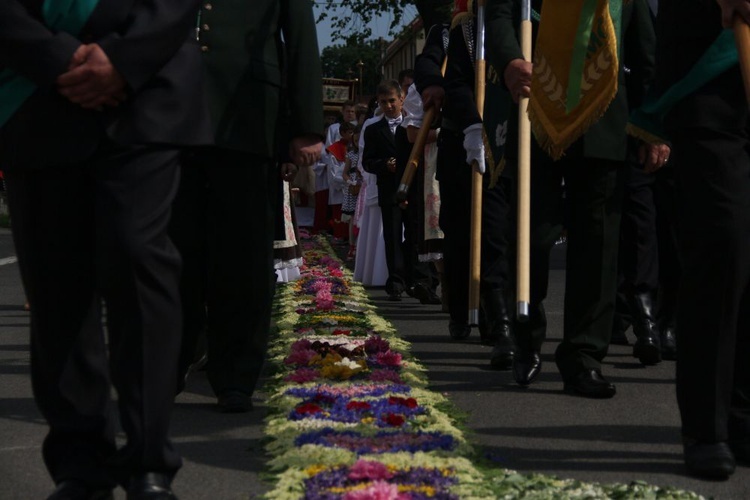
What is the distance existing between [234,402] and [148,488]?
2.19 m

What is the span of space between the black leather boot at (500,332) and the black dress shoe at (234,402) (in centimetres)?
148

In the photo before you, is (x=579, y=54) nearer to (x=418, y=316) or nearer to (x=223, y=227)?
(x=223, y=227)

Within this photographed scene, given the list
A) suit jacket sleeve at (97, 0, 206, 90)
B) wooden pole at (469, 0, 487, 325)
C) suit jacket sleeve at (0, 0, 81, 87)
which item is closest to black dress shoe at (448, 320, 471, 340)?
wooden pole at (469, 0, 487, 325)

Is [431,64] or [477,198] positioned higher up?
[431,64]

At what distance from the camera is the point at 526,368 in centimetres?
691

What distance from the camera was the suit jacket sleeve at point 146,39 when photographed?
404 cm

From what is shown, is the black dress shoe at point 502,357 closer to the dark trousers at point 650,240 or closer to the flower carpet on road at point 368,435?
the flower carpet on road at point 368,435

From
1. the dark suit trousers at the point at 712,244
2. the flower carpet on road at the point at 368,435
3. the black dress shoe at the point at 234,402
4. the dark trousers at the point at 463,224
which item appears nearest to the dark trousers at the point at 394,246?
the dark trousers at the point at 463,224

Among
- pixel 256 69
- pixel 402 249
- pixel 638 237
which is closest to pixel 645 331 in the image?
pixel 638 237

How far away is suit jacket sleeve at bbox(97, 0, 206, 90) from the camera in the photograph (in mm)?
4035

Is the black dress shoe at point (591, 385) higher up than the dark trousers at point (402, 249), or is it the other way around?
the dark trousers at point (402, 249)

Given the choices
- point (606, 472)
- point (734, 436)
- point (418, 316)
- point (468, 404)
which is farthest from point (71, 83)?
point (418, 316)

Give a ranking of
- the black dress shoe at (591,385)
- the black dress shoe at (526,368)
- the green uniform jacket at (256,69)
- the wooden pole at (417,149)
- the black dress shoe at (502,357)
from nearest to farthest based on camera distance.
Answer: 1. the green uniform jacket at (256,69)
2. the black dress shoe at (591,385)
3. the black dress shoe at (526,368)
4. the black dress shoe at (502,357)
5. the wooden pole at (417,149)

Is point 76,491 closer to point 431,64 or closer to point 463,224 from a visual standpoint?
point 463,224
